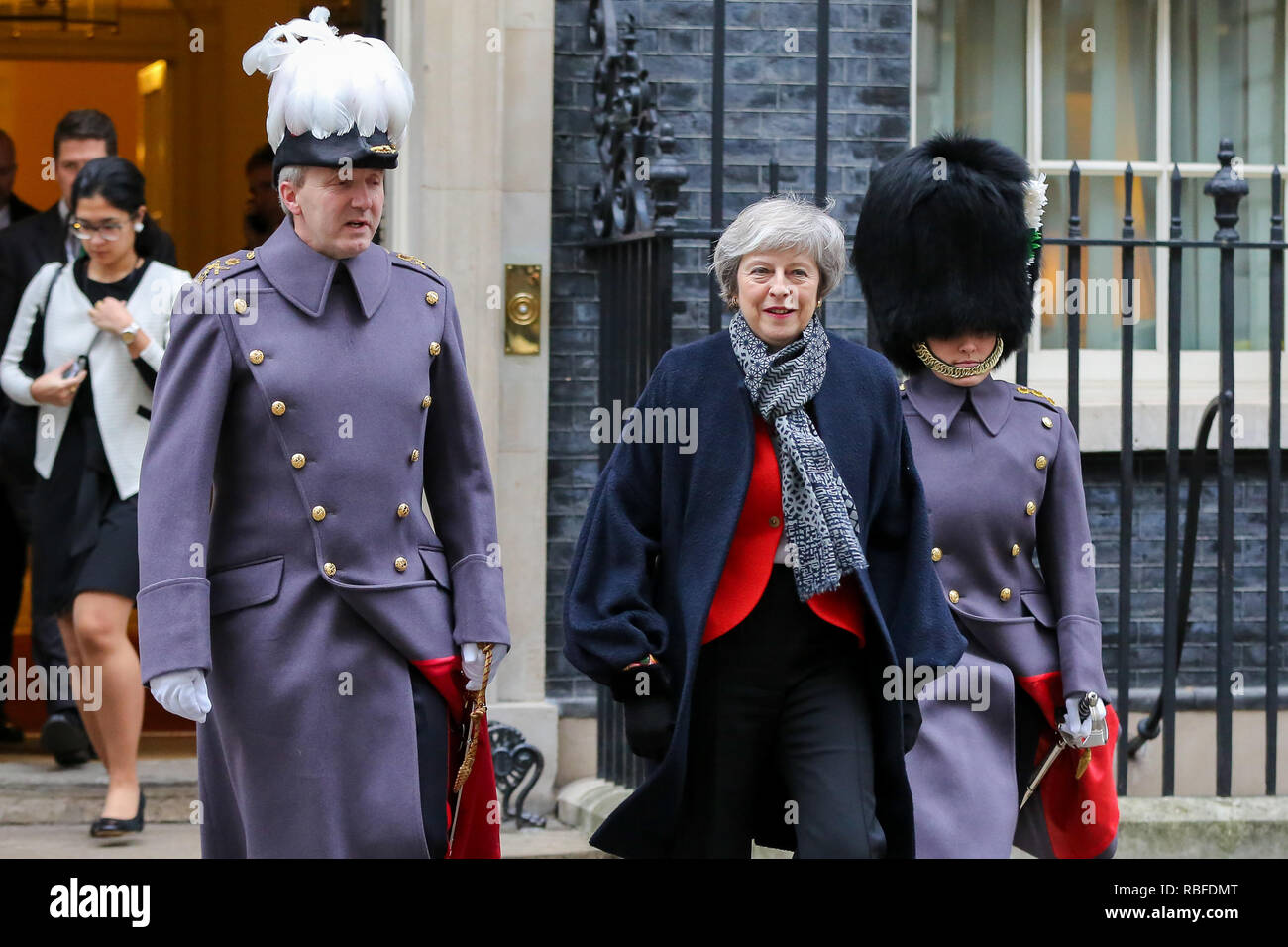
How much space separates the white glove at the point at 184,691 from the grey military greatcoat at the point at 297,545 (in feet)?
0.23

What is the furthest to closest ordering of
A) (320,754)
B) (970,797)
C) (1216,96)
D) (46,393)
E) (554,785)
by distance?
(1216,96) < (554,785) < (46,393) < (970,797) < (320,754)

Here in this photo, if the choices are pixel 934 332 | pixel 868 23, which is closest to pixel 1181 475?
pixel 868 23

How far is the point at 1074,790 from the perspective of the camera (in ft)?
16.9

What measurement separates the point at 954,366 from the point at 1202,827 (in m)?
2.37

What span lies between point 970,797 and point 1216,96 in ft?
14.7

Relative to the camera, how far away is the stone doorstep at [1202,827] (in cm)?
680

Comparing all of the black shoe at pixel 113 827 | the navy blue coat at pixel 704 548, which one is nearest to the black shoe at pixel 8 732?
the black shoe at pixel 113 827

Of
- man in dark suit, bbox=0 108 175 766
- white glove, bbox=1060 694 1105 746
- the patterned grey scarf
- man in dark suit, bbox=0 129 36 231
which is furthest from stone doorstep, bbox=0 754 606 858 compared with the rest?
the patterned grey scarf

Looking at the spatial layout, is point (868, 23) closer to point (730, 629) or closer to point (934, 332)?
point (934, 332)

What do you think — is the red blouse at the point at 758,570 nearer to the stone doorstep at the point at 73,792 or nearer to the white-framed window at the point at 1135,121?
the stone doorstep at the point at 73,792

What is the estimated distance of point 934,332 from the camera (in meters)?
5.29

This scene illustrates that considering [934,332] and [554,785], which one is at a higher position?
[934,332]

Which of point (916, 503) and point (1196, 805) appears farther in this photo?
point (1196, 805)
